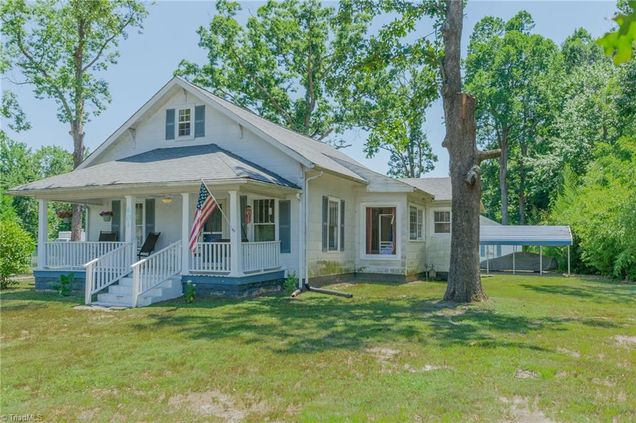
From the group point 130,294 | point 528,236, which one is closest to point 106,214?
point 130,294

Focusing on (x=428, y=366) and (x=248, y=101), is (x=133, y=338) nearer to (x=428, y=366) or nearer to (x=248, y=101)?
(x=428, y=366)

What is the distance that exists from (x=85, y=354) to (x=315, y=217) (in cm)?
829

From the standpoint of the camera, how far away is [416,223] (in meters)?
18.4

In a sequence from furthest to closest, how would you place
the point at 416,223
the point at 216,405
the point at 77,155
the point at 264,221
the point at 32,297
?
1. the point at 77,155
2. the point at 416,223
3. the point at 264,221
4. the point at 32,297
5. the point at 216,405

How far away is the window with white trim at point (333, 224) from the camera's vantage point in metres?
15.0

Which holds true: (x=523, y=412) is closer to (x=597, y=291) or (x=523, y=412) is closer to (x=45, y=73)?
(x=597, y=291)

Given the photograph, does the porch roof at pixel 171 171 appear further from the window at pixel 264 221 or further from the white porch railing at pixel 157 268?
the white porch railing at pixel 157 268

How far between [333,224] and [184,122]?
225 inches

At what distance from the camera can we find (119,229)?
16.0m

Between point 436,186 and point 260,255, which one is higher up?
point 436,186

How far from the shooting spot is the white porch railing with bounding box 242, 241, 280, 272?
12172 mm

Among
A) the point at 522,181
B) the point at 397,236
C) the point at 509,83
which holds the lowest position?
the point at 397,236

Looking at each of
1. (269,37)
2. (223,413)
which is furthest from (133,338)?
(269,37)

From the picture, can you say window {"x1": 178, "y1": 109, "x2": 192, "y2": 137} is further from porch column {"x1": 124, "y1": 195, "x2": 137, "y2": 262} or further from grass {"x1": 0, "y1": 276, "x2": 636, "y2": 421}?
grass {"x1": 0, "y1": 276, "x2": 636, "y2": 421}
